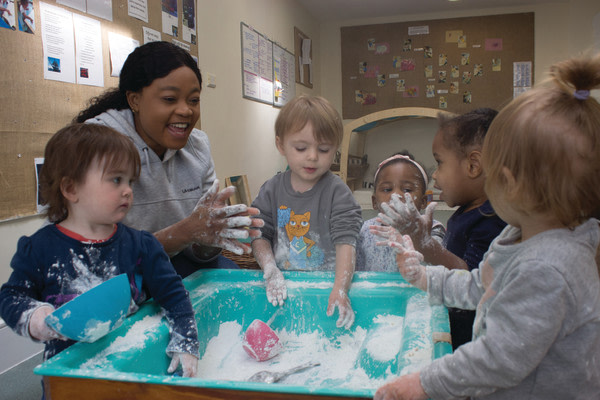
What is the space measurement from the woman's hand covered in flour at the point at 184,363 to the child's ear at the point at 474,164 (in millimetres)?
776

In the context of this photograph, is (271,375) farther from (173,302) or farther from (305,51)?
(305,51)

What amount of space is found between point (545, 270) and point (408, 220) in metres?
0.54

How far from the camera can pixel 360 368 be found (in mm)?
877

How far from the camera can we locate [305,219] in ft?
4.15

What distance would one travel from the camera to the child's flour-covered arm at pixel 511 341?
55cm

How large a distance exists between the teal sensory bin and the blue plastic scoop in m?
0.03

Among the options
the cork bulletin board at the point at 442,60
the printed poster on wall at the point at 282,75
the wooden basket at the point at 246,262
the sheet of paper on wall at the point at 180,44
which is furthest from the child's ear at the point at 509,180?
the cork bulletin board at the point at 442,60

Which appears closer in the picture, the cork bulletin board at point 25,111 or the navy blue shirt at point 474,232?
the navy blue shirt at point 474,232

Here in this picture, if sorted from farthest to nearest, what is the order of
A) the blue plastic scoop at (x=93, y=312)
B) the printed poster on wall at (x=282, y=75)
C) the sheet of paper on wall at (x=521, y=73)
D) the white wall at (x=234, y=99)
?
the sheet of paper on wall at (x=521, y=73) < the printed poster on wall at (x=282, y=75) < the white wall at (x=234, y=99) < the blue plastic scoop at (x=93, y=312)

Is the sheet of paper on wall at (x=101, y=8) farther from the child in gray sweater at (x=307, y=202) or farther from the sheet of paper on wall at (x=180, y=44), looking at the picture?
the child in gray sweater at (x=307, y=202)

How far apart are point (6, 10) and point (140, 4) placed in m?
0.88

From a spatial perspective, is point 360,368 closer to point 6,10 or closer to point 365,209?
point 6,10

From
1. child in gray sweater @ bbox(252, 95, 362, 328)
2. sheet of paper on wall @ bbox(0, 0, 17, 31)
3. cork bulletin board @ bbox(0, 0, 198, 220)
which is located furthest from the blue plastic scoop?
sheet of paper on wall @ bbox(0, 0, 17, 31)

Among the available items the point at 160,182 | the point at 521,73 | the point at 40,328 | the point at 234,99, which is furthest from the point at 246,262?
the point at 521,73
